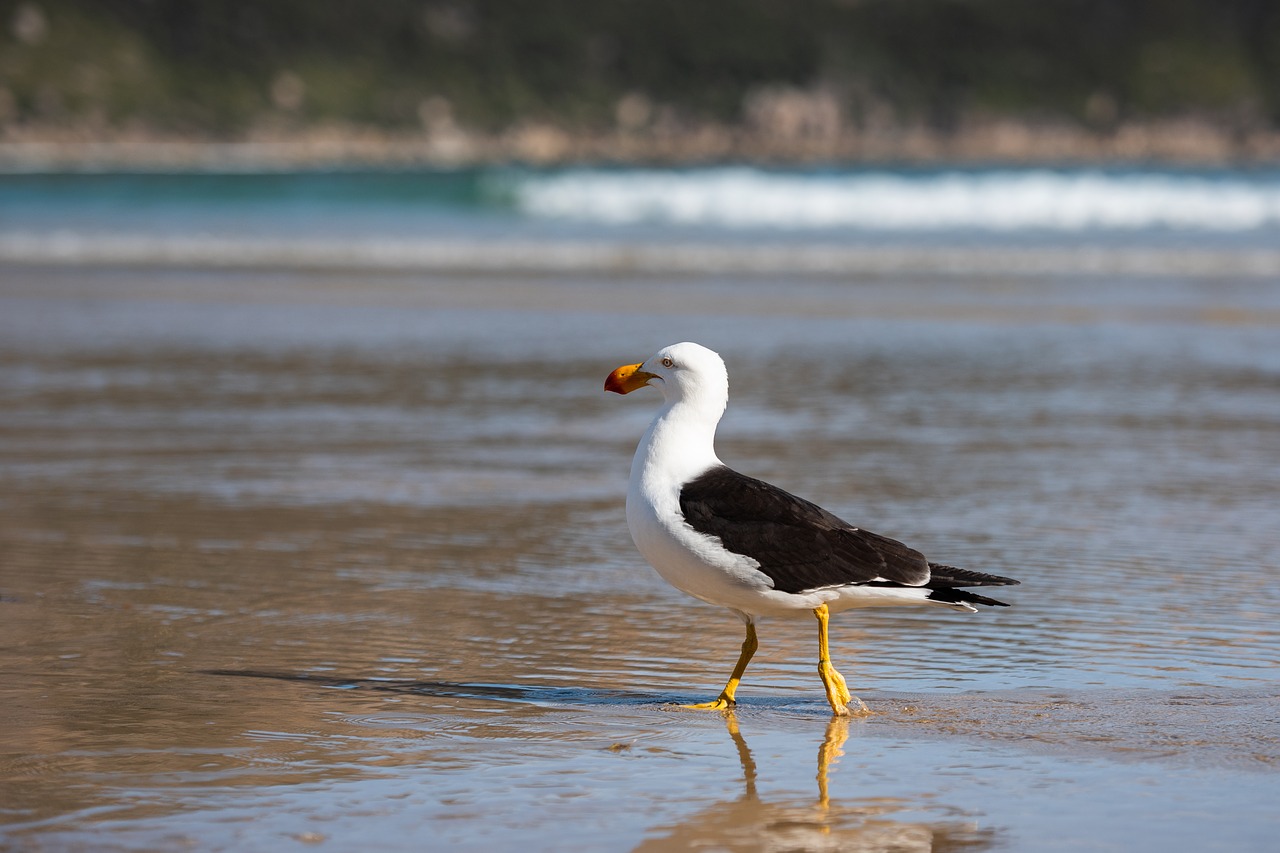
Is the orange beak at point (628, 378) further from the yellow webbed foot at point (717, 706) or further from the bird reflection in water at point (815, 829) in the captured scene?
the bird reflection in water at point (815, 829)

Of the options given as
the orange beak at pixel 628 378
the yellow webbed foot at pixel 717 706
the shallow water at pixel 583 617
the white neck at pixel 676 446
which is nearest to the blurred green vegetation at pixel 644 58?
the shallow water at pixel 583 617

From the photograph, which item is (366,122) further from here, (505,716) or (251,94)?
(505,716)

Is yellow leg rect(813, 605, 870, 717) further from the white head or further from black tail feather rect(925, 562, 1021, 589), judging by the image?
the white head

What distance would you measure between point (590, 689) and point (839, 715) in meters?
0.78

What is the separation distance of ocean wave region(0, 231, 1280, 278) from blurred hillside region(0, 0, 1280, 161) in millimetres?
65710

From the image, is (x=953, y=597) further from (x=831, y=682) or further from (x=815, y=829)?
(x=815, y=829)

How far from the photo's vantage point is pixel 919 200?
45.2 m

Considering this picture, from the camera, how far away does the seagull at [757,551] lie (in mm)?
4984

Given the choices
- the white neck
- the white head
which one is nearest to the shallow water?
the white neck

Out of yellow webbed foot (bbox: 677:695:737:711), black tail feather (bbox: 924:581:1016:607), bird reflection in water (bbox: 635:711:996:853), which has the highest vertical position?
black tail feather (bbox: 924:581:1016:607)

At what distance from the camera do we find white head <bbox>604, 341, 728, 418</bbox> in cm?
528

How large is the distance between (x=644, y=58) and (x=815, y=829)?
4236 inches

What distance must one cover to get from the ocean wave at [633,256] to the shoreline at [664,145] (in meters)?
60.4

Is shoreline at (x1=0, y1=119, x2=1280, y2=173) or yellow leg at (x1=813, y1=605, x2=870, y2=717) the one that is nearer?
yellow leg at (x1=813, y1=605, x2=870, y2=717)
